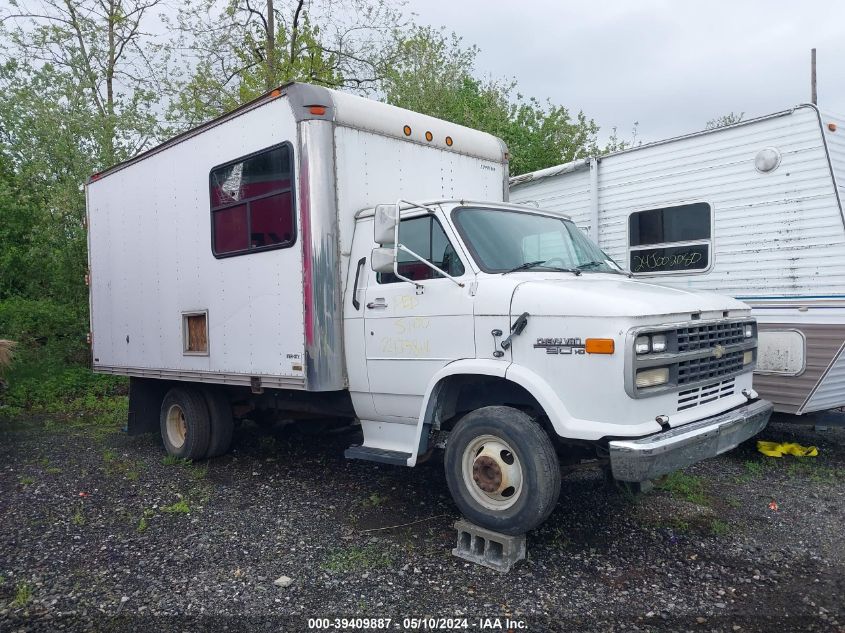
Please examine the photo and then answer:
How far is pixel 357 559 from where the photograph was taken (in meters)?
4.48

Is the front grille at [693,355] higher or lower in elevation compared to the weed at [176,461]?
higher

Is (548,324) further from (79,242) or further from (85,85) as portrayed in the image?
(85,85)

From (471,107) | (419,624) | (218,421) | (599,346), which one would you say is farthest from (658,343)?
(471,107)

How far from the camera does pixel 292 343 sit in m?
5.52

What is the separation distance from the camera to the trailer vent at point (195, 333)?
6551mm

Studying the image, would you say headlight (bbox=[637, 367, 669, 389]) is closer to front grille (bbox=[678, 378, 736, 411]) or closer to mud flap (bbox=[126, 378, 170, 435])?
front grille (bbox=[678, 378, 736, 411])

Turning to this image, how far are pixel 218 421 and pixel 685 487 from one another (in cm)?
444

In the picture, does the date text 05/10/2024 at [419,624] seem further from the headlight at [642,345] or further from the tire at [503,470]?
the headlight at [642,345]

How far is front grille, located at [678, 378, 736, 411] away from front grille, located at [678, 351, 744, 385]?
70 millimetres

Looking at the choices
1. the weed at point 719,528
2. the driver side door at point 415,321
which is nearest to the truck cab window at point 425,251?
the driver side door at point 415,321

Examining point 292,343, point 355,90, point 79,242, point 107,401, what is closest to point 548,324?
point 292,343

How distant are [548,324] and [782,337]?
10.0 feet

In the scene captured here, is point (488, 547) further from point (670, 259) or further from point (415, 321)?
point (670, 259)

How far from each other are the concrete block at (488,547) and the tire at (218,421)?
3394 millimetres
